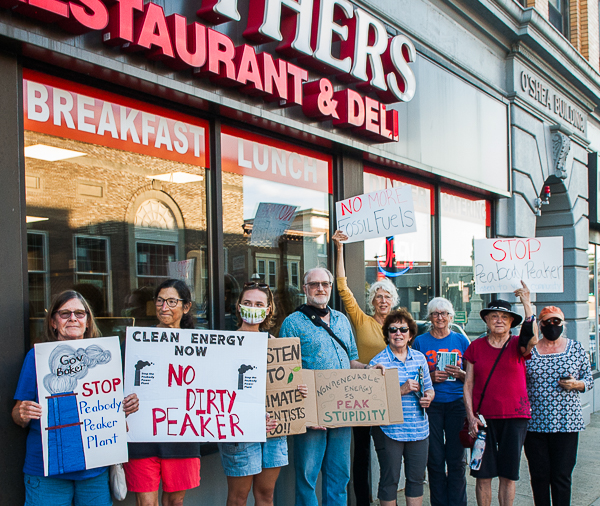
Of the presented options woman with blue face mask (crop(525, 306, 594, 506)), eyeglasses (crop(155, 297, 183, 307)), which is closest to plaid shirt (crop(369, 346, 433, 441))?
woman with blue face mask (crop(525, 306, 594, 506))

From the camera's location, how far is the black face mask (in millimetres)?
4891

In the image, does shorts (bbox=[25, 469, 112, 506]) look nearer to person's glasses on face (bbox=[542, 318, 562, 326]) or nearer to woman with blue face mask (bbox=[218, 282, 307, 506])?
woman with blue face mask (bbox=[218, 282, 307, 506])

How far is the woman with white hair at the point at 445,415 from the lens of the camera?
4.89m

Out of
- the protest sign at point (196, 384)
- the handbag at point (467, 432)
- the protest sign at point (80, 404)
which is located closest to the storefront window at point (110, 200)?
the protest sign at point (80, 404)

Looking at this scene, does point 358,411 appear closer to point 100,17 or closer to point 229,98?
point 229,98

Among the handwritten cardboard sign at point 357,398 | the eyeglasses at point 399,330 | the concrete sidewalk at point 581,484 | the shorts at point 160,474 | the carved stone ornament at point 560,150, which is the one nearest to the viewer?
the shorts at point 160,474

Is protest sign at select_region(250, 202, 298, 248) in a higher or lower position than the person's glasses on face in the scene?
higher

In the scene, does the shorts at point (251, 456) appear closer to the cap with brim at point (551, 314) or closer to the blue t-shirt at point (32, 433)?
the blue t-shirt at point (32, 433)

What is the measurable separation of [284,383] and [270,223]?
74.9 inches

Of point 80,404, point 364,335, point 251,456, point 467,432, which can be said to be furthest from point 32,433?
point 467,432

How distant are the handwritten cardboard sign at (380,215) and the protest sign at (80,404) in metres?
2.73

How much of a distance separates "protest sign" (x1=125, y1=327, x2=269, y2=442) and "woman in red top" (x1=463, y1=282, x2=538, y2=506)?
6.23 feet

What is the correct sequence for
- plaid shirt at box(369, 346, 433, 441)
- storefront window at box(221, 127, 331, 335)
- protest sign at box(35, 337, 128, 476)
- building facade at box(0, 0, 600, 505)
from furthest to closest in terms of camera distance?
storefront window at box(221, 127, 331, 335) → plaid shirt at box(369, 346, 433, 441) → building facade at box(0, 0, 600, 505) → protest sign at box(35, 337, 128, 476)

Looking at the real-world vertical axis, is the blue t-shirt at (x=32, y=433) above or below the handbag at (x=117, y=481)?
above
